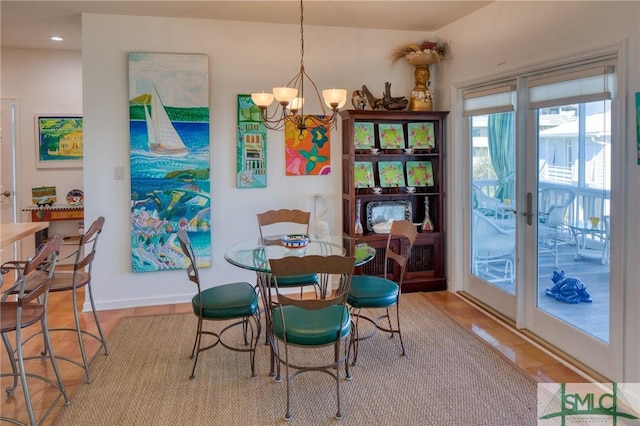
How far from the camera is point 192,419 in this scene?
242cm

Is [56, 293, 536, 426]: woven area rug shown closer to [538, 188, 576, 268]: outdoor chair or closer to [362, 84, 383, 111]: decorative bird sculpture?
[538, 188, 576, 268]: outdoor chair

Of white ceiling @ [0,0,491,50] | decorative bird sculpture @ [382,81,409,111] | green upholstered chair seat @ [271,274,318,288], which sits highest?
white ceiling @ [0,0,491,50]

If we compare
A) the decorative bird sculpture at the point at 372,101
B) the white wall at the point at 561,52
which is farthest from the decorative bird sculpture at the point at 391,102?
the white wall at the point at 561,52

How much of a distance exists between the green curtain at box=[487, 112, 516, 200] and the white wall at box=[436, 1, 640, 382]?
38cm

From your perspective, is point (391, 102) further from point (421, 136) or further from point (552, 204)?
point (552, 204)

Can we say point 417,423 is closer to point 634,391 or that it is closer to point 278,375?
point 278,375

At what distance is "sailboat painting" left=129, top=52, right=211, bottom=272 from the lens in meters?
4.11

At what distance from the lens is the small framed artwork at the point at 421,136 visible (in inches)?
182

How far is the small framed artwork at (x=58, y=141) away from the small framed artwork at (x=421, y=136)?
4.02 m

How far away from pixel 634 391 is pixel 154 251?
3.75 metres

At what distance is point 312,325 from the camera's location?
2.46m

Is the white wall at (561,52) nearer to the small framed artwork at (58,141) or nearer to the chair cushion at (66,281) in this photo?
the chair cushion at (66,281)

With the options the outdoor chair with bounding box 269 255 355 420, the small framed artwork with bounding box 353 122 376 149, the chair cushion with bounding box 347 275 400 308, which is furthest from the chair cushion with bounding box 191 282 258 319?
the small framed artwork with bounding box 353 122 376 149

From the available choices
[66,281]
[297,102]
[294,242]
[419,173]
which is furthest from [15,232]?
[419,173]
